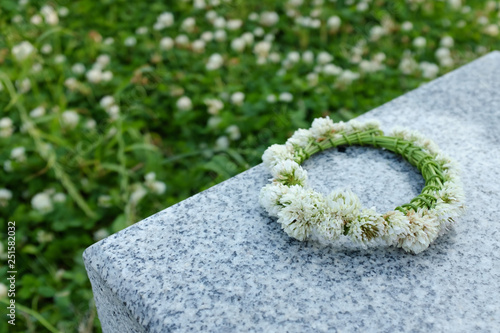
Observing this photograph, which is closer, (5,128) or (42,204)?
(42,204)

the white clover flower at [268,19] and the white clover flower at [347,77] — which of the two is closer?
the white clover flower at [347,77]

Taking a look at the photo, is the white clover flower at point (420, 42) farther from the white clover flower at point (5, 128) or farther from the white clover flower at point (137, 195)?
the white clover flower at point (5, 128)

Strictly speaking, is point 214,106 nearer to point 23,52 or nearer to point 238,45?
point 238,45

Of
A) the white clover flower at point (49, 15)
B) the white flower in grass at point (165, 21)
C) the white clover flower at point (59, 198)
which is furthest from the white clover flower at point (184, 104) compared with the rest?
the white clover flower at point (49, 15)

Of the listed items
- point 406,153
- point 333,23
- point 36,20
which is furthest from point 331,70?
point 36,20

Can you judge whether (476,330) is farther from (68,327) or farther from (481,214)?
(68,327)

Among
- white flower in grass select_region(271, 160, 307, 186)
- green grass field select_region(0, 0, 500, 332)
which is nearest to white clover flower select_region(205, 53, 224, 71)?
green grass field select_region(0, 0, 500, 332)

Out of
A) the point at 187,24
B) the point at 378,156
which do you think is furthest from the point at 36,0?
the point at 378,156
